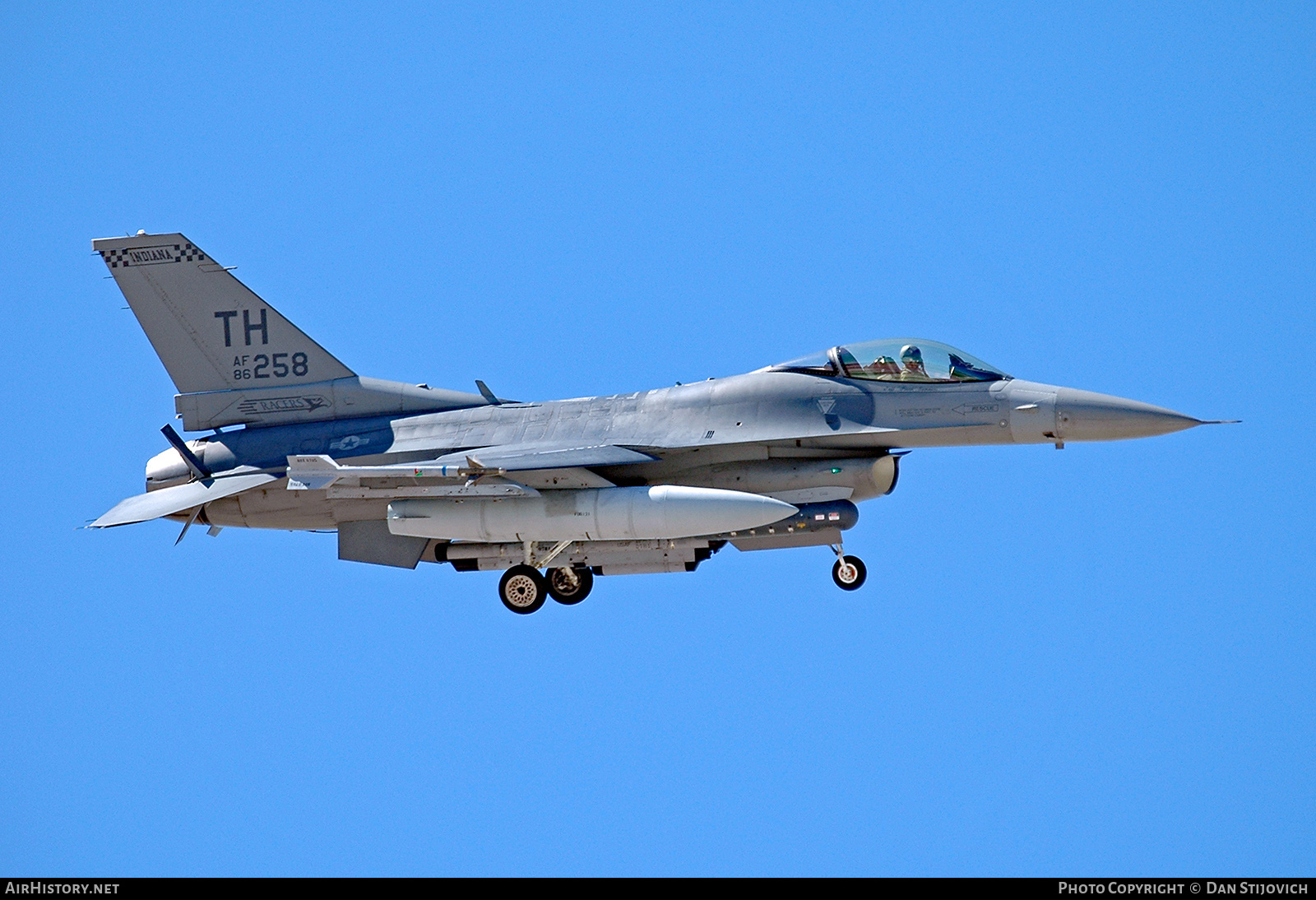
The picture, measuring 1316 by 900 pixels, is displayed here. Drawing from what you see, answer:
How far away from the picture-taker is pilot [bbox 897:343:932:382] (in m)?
20.8

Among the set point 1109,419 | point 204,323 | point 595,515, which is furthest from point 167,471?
point 1109,419

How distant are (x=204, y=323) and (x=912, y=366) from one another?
8.78 meters

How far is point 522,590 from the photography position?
2159 cm

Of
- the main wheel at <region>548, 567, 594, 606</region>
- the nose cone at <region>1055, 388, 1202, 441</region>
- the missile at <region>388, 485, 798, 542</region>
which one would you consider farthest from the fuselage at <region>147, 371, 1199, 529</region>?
the main wheel at <region>548, 567, 594, 606</region>

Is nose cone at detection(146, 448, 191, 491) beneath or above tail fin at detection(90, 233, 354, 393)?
beneath

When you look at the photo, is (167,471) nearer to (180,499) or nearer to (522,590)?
(180,499)

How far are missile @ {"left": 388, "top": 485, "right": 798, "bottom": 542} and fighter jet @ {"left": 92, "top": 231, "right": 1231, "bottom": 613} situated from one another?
20 millimetres

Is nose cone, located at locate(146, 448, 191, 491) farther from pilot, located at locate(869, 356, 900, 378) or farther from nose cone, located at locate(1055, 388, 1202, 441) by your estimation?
nose cone, located at locate(1055, 388, 1202, 441)

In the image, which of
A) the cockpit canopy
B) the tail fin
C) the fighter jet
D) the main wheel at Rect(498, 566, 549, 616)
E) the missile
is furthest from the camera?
the tail fin

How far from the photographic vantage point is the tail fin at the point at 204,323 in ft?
75.8
